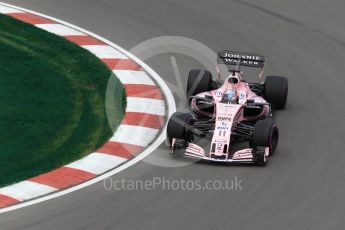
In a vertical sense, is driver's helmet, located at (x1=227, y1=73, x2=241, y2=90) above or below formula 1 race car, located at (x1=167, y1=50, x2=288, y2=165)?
above

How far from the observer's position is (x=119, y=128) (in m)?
17.9

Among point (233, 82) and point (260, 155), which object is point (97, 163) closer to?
point (260, 155)

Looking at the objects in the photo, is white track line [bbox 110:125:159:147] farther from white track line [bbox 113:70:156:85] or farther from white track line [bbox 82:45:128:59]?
white track line [bbox 82:45:128:59]

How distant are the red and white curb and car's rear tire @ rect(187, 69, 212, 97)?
467 millimetres

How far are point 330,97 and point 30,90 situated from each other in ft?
18.6

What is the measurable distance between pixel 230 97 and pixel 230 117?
26.4 inches

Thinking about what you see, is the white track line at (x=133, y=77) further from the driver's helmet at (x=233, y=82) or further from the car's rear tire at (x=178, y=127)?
the car's rear tire at (x=178, y=127)

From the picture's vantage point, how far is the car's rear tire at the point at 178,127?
55.3ft

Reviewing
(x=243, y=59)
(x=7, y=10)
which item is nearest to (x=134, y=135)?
(x=243, y=59)

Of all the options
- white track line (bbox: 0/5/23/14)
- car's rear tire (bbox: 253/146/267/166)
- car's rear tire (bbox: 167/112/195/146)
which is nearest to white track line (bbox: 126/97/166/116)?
car's rear tire (bbox: 167/112/195/146)

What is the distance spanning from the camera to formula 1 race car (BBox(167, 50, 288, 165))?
1650 cm

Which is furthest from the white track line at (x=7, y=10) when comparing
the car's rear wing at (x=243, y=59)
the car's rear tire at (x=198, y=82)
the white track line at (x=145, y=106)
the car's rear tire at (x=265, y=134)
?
the car's rear tire at (x=265, y=134)

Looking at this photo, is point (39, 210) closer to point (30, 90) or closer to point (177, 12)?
point (30, 90)

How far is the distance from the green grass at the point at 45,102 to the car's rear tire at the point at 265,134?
102 inches
